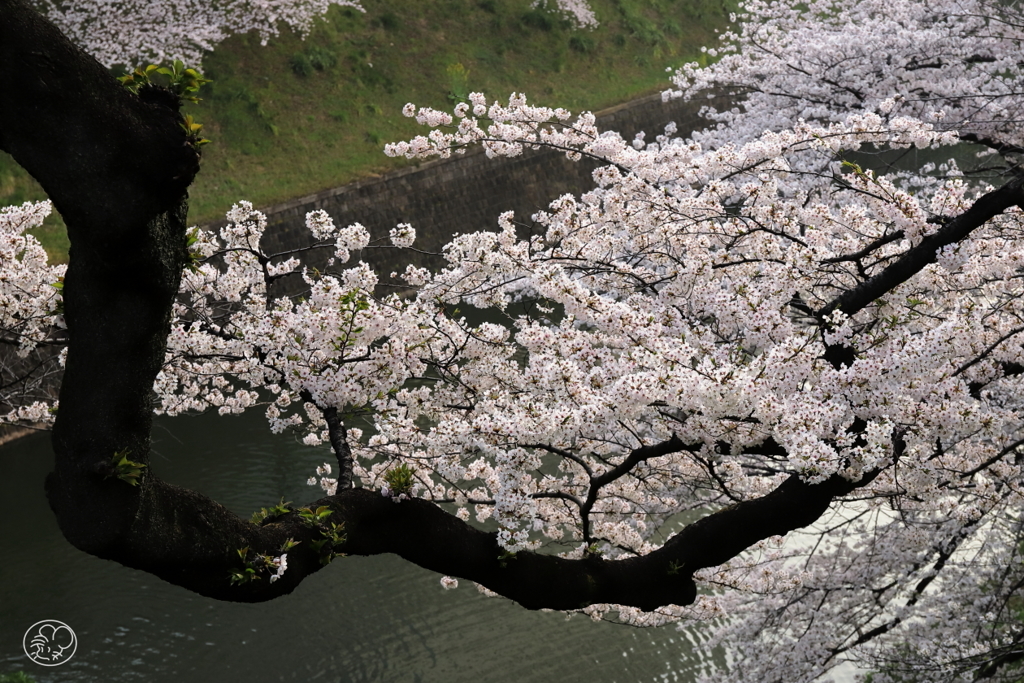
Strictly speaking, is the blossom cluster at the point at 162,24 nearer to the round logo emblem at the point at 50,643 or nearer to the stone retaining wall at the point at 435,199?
the stone retaining wall at the point at 435,199

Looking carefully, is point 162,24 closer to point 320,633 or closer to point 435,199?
point 435,199

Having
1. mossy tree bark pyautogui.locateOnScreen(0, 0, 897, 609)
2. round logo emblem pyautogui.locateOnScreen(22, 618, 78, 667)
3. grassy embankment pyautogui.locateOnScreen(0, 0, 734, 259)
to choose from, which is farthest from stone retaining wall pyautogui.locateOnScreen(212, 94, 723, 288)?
mossy tree bark pyautogui.locateOnScreen(0, 0, 897, 609)

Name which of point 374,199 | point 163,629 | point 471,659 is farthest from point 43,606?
point 374,199

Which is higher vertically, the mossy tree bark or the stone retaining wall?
the stone retaining wall

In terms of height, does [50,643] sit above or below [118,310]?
below

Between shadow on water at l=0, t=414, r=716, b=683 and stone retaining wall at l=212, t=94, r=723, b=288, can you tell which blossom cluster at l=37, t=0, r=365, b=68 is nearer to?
stone retaining wall at l=212, t=94, r=723, b=288

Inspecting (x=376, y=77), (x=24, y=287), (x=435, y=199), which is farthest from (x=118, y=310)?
(x=376, y=77)

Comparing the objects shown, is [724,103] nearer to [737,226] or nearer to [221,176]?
[221,176]
